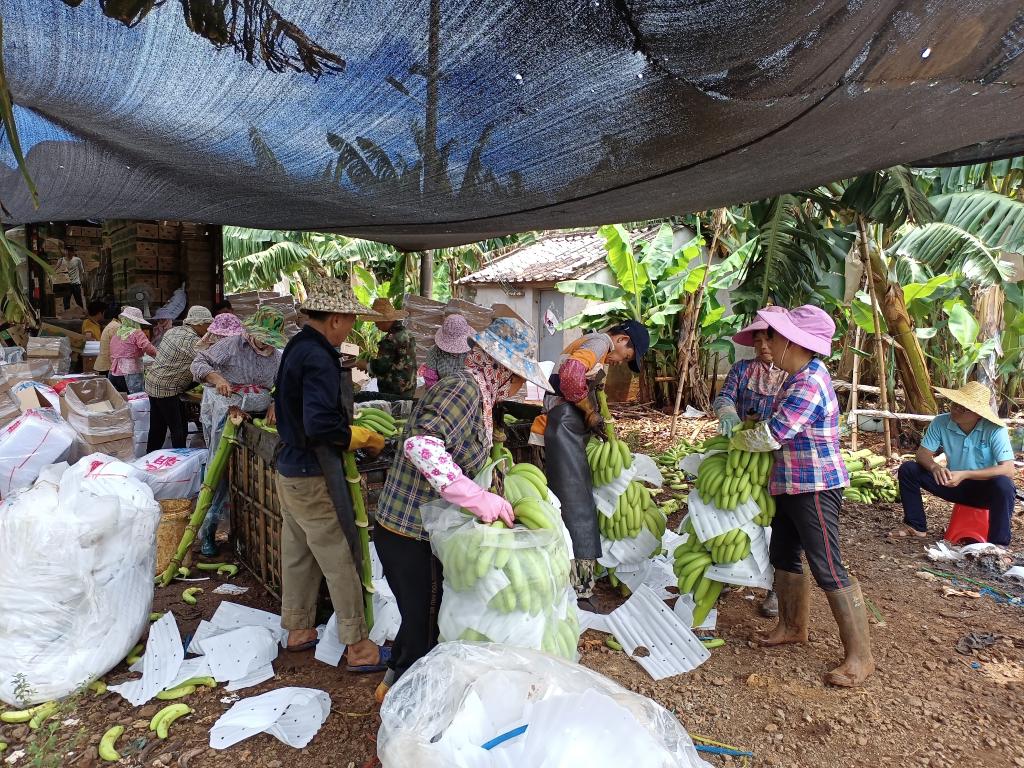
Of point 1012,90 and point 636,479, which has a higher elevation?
point 1012,90

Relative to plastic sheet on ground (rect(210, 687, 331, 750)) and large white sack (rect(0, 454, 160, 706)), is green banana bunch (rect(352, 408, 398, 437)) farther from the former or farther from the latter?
plastic sheet on ground (rect(210, 687, 331, 750))

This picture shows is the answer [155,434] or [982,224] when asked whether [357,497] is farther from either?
[982,224]

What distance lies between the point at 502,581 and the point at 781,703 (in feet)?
5.63

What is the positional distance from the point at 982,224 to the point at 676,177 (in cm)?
624

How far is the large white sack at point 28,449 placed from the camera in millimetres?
4645

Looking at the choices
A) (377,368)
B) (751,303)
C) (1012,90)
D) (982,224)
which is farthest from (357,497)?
(982,224)

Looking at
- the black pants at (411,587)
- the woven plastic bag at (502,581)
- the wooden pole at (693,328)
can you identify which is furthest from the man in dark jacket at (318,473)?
the wooden pole at (693,328)

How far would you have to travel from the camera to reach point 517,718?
168 centimetres

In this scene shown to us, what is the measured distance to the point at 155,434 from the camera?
6262mm

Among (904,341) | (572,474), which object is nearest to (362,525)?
(572,474)

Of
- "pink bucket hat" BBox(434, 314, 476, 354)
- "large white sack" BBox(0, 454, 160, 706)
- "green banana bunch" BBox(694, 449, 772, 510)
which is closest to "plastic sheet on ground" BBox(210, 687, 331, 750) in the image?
"large white sack" BBox(0, 454, 160, 706)

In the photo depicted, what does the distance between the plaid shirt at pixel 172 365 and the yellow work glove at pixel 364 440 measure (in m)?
3.34

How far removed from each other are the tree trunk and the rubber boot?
15.0ft

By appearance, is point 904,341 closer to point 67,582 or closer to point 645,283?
point 645,283
